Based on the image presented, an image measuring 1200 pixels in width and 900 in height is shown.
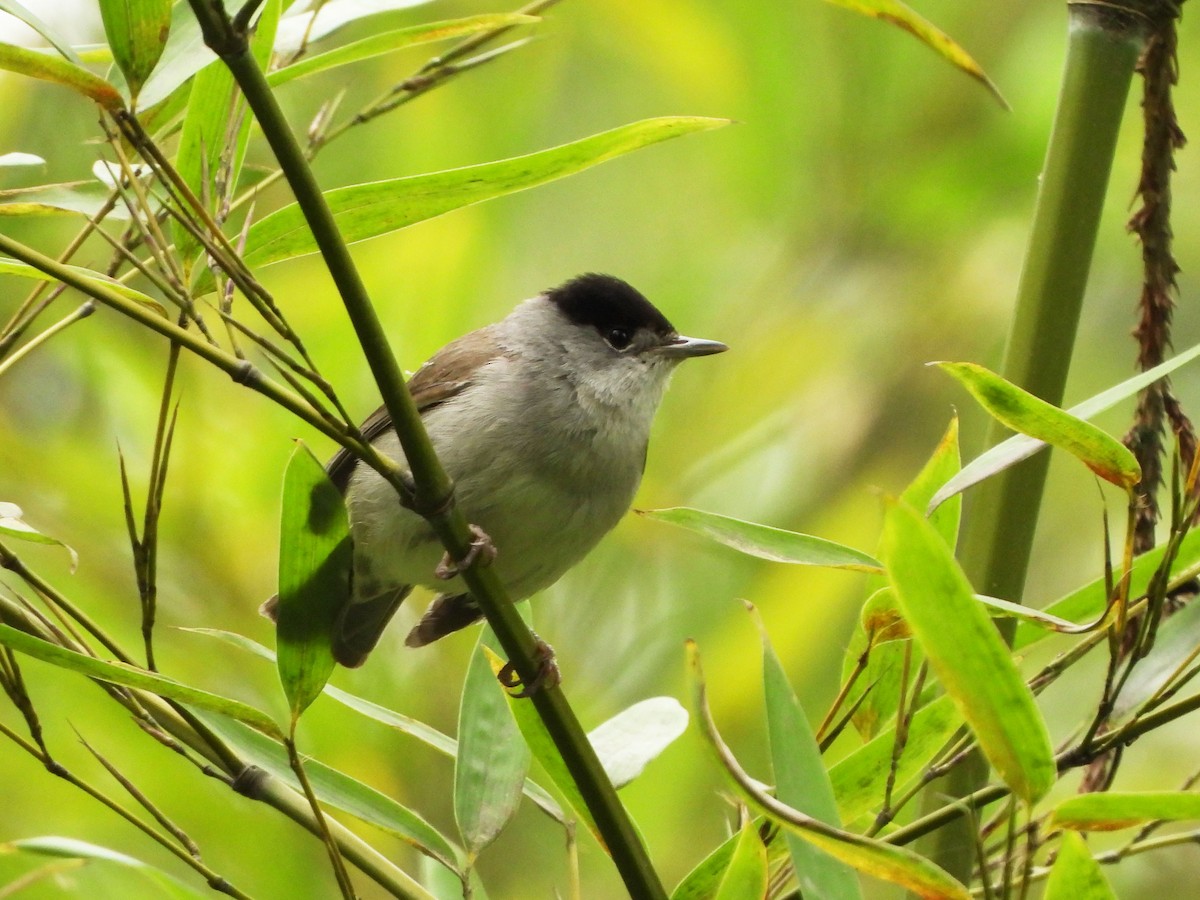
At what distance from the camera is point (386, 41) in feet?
3.95

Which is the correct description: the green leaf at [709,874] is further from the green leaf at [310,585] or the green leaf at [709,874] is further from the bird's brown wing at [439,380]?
the bird's brown wing at [439,380]

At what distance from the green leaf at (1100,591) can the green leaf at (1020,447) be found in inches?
6.2

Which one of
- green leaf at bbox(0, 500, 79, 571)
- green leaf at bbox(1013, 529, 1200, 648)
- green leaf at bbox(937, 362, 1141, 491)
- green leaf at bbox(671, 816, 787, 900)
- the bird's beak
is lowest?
green leaf at bbox(671, 816, 787, 900)

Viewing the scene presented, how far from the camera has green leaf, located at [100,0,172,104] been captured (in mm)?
950

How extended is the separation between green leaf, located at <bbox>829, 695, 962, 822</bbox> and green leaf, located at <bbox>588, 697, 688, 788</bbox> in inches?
7.9

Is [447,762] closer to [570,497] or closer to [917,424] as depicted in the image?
[570,497]

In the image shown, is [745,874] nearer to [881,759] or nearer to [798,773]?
[798,773]

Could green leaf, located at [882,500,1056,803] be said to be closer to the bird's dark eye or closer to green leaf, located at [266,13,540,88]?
green leaf, located at [266,13,540,88]

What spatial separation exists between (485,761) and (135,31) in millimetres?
770

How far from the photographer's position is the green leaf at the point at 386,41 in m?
1.18

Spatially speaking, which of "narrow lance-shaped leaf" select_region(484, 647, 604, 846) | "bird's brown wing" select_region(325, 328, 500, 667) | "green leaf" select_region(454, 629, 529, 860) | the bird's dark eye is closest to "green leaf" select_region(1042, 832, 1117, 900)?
"narrow lance-shaped leaf" select_region(484, 647, 604, 846)

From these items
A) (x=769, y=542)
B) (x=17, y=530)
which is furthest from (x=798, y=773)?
(x=17, y=530)

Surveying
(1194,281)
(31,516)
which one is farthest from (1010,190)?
(31,516)

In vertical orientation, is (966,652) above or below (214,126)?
below
